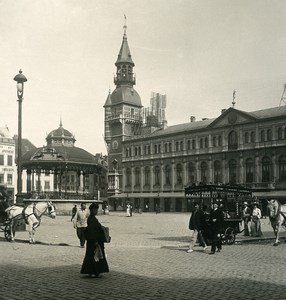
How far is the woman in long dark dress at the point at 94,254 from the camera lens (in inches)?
410

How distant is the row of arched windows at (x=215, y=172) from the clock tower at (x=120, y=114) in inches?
209

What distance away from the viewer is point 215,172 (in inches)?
2896

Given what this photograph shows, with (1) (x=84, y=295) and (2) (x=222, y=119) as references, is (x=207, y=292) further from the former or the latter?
(2) (x=222, y=119)

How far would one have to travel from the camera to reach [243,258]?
46.4ft

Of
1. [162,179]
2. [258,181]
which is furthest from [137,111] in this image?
[258,181]

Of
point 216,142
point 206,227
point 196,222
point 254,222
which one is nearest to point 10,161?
point 216,142

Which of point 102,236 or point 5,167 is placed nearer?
point 102,236

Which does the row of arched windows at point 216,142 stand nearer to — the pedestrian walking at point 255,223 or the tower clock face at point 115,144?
the tower clock face at point 115,144

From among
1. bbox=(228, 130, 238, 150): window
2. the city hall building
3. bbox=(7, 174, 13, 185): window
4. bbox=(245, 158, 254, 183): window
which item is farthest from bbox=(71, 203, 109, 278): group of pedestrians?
bbox=(7, 174, 13, 185): window

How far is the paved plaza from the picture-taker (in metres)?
8.81

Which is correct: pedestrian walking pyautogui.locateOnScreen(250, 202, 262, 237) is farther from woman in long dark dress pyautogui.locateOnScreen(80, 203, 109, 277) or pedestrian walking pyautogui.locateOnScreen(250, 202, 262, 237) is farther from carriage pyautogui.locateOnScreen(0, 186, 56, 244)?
woman in long dark dress pyautogui.locateOnScreen(80, 203, 109, 277)

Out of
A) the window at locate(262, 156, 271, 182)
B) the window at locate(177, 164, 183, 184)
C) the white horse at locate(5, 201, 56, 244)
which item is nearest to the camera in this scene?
the white horse at locate(5, 201, 56, 244)

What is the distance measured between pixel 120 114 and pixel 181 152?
73.6 feet

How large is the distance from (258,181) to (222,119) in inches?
462
